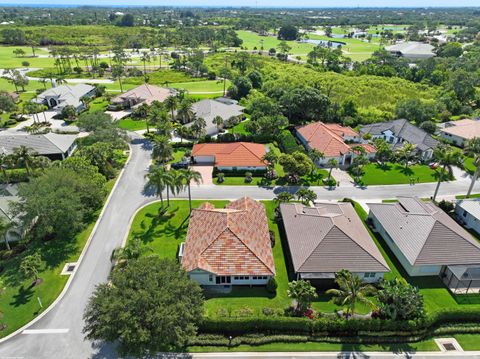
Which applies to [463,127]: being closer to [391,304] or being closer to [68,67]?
[391,304]

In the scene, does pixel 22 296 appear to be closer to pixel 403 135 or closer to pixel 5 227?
pixel 5 227

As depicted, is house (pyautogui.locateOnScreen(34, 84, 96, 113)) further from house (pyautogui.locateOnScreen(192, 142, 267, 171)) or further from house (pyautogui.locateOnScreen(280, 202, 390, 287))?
house (pyautogui.locateOnScreen(280, 202, 390, 287))

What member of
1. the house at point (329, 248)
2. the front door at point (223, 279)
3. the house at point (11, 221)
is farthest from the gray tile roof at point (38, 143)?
the house at point (329, 248)

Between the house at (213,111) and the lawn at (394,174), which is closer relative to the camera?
the lawn at (394,174)

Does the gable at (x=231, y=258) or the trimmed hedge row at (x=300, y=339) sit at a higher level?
the gable at (x=231, y=258)

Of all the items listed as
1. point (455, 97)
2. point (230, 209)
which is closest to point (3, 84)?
point (230, 209)

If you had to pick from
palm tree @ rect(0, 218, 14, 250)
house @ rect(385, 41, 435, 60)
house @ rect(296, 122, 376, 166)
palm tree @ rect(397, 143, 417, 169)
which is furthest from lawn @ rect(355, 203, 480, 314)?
house @ rect(385, 41, 435, 60)

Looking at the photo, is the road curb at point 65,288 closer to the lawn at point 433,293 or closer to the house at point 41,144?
the house at point 41,144

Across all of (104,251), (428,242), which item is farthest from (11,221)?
(428,242)
